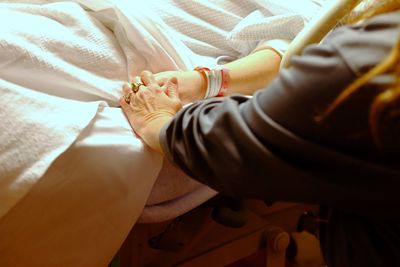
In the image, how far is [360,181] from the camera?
17.7 inches

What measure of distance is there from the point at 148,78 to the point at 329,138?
0.40m

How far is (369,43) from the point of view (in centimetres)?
41

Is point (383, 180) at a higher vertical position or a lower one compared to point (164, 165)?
higher

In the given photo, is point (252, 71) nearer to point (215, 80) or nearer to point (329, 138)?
point (215, 80)

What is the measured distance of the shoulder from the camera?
0.40 metres

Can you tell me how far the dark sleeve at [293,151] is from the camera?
431 mm

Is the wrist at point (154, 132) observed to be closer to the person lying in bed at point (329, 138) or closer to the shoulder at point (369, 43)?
the person lying in bed at point (329, 138)

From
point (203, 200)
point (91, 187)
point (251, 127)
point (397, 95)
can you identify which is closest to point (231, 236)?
point (203, 200)

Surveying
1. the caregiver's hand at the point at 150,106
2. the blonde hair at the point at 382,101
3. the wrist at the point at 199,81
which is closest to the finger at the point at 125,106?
the caregiver's hand at the point at 150,106

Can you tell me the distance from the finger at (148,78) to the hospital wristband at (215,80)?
0.10 m

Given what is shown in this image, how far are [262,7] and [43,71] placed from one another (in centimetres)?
55

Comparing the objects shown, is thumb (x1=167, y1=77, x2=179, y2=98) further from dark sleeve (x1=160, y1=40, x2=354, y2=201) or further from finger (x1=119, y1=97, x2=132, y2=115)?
dark sleeve (x1=160, y1=40, x2=354, y2=201)

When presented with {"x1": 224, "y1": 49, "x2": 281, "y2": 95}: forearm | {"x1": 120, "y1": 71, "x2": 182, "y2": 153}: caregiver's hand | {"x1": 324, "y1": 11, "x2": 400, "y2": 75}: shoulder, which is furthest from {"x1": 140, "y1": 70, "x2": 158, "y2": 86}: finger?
{"x1": 324, "y1": 11, "x2": 400, "y2": 75}: shoulder

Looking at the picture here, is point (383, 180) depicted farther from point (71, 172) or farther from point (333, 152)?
point (71, 172)
